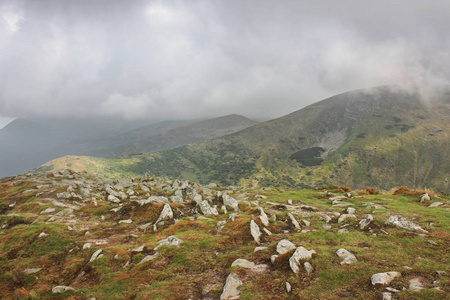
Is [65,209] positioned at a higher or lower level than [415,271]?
higher

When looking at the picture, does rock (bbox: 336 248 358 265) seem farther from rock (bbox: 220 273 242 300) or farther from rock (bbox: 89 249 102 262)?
rock (bbox: 89 249 102 262)

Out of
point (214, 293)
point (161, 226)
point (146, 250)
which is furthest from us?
point (161, 226)

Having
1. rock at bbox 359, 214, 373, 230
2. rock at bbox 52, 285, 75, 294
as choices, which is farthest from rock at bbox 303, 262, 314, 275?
rock at bbox 52, 285, 75, 294

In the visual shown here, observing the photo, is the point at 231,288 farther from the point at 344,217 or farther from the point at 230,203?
the point at 230,203

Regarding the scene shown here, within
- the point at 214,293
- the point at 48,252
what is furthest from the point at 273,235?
the point at 48,252

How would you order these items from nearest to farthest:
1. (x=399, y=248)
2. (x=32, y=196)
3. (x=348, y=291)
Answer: (x=348, y=291)
(x=399, y=248)
(x=32, y=196)

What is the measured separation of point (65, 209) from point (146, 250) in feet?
52.0

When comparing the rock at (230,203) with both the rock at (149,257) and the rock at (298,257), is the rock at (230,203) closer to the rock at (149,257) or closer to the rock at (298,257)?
the rock at (149,257)

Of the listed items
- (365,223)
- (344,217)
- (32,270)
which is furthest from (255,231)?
(32,270)

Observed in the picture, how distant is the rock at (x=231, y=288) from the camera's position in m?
7.18

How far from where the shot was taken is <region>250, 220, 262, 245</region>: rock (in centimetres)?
1159

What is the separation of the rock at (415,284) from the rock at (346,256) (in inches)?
76.1

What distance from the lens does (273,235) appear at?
12328 mm

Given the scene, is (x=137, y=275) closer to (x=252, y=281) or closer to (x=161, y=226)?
(x=252, y=281)
